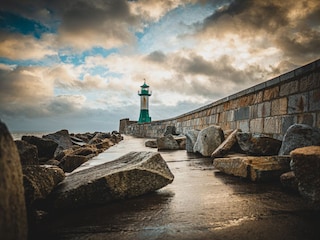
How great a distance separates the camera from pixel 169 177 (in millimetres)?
1810

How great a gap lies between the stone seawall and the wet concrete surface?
165 cm

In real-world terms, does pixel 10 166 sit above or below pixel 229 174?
above

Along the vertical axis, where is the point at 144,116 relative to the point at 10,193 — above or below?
above

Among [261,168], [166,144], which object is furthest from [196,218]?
[166,144]

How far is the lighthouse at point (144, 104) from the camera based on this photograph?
38.8 metres

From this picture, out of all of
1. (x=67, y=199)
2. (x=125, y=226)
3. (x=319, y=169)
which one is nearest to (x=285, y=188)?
(x=319, y=169)

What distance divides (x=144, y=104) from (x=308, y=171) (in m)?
38.7

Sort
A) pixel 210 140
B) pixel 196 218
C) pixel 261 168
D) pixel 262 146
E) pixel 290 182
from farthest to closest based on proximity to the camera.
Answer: pixel 210 140, pixel 262 146, pixel 261 168, pixel 290 182, pixel 196 218

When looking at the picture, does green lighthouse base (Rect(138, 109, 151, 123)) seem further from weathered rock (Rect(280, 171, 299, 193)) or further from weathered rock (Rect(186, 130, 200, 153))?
weathered rock (Rect(280, 171, 299, 193))

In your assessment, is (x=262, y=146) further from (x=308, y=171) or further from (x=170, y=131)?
(x=170, y=131)

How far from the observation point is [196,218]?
1213 millimetres

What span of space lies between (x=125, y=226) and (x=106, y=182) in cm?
42

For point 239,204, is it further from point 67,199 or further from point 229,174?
point 67,199

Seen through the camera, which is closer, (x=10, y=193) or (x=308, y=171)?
(x=10, y=193)
